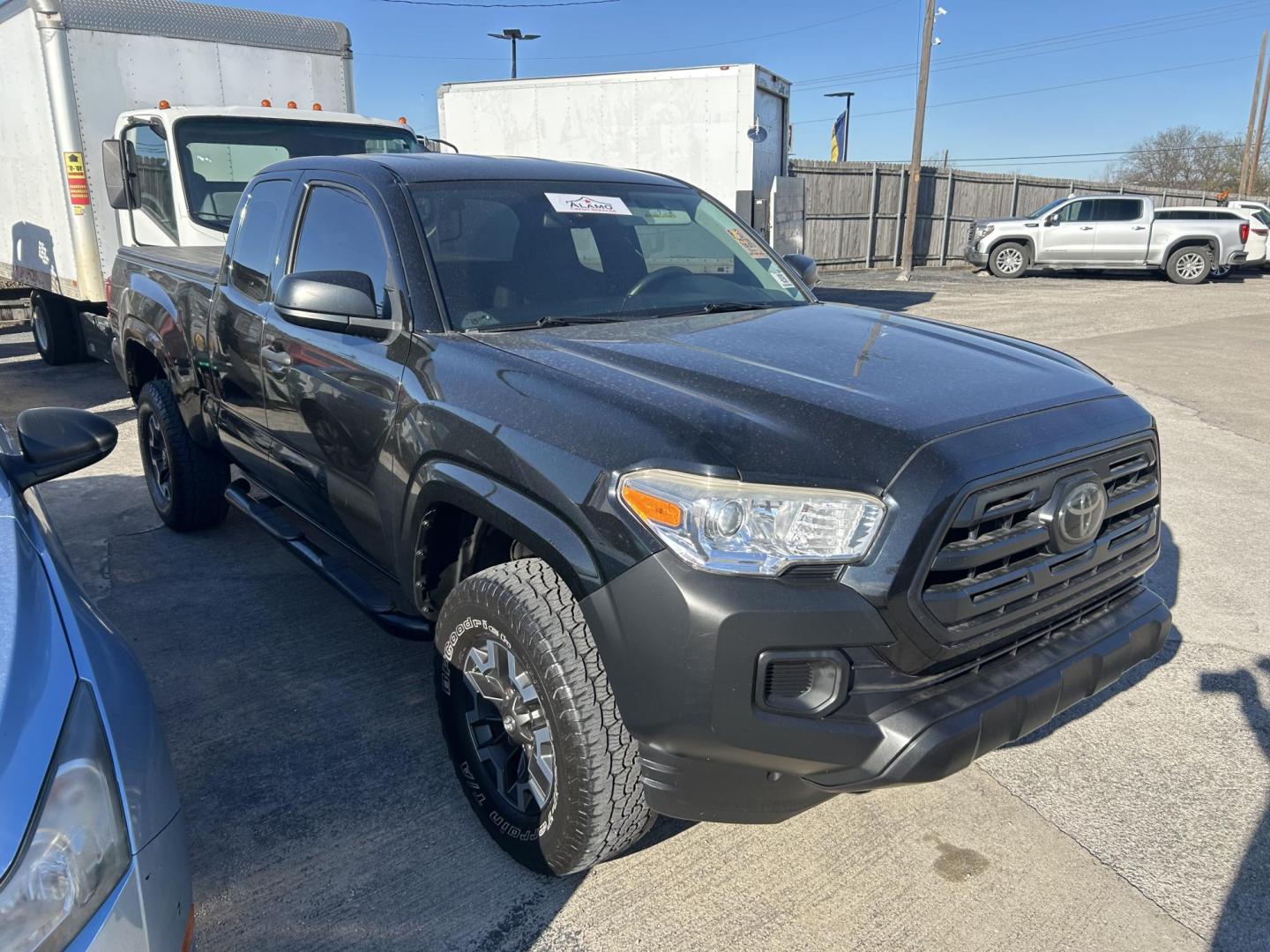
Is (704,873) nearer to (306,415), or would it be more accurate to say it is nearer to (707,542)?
(707,542)

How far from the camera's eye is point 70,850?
142 cm

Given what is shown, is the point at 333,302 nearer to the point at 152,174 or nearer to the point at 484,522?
the point at 484,522

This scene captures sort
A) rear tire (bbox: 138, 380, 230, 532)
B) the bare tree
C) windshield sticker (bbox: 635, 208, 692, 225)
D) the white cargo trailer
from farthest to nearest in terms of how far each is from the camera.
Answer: the bare tree → the white cargo trailer → rear tire (bbox: 138, 380, 230, 532) → windshield sticker (bbox: 635, 208, 692, 225)

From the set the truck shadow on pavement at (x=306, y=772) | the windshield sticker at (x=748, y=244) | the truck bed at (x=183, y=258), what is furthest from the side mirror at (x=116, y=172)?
the windshield sticker at (x=748, y=244)

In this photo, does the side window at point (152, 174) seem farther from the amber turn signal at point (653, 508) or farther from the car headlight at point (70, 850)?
the car headlight at point (70, 850)

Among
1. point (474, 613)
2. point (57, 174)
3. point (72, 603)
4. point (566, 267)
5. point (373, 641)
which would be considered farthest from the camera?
point (57, 174)

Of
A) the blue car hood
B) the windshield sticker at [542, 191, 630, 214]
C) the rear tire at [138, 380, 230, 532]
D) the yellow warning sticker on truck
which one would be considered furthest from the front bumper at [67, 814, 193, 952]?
the yellow warning sticker on truck

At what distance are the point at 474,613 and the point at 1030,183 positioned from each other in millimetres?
30491

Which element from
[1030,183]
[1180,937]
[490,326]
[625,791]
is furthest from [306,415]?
[1030,183]

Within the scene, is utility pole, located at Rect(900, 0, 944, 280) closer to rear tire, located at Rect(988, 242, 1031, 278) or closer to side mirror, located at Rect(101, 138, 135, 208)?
rear tire, located at Rect(988, 242, 1031, 278)

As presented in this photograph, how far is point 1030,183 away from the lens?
94.5ft

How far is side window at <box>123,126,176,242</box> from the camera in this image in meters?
7.47

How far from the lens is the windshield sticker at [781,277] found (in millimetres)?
3865

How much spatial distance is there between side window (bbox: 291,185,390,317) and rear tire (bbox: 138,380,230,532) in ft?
5.73
